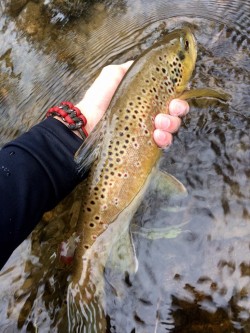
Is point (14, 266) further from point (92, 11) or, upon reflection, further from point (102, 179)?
point (92, 11)

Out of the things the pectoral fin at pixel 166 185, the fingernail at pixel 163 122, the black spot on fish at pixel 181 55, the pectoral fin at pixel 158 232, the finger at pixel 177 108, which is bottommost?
the pectoral fin at pixel 158 232

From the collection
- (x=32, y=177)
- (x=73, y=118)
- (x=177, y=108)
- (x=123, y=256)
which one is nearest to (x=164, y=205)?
(x=123, y=256)

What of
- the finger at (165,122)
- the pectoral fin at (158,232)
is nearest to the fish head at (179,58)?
the finger at (165,122)

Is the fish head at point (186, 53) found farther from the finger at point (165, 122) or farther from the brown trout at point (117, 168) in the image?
the finger at point (165, 122)

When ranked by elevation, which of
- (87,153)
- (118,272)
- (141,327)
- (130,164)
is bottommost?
(141,327)

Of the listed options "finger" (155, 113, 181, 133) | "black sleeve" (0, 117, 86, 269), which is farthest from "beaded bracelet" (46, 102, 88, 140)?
"finger" (155, 113, 181, 133)

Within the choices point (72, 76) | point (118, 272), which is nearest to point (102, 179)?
point (118, 272)

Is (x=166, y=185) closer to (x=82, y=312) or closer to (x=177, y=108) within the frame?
(x=177, y=108)
